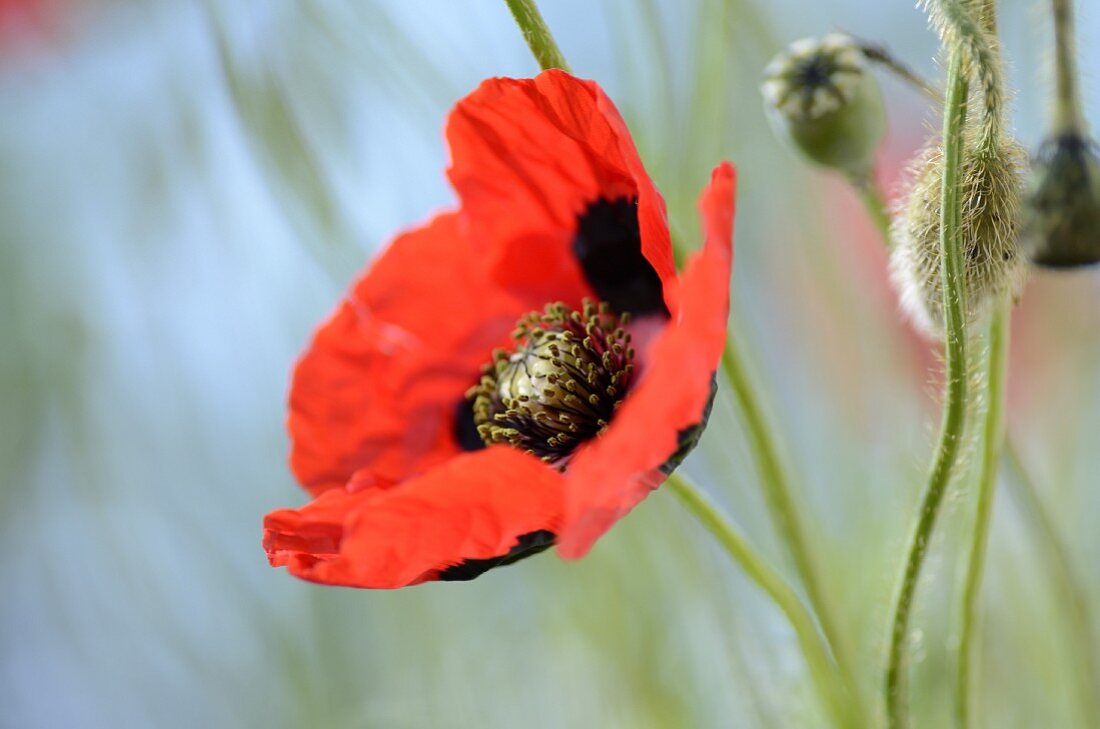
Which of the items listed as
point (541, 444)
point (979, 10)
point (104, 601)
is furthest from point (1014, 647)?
point (104, 601)

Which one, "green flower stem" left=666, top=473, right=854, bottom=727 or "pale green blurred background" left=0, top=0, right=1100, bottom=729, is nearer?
"green flower stem" left=666, top=473, right=854, bottom=727

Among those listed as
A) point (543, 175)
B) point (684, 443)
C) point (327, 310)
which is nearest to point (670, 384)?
point (684, 443)

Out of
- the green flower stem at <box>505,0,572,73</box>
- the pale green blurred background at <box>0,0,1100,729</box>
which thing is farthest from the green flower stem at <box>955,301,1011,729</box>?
the green flower stem at <box>505,0,572,73</box>

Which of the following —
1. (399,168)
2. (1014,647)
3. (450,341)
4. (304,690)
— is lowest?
(1014,647)

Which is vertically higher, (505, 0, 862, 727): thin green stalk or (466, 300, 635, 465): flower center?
(466, 300, 635, 465): flower center

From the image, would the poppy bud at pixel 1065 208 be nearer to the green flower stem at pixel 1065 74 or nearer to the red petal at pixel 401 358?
the green flower stem at pixel 1065 74

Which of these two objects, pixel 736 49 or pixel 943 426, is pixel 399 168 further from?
pixel 943 426

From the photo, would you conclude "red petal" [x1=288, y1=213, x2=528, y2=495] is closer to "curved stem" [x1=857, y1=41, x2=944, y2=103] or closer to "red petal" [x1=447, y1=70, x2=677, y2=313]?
"red petal" [x1=447, y1=70, x2=677, y2=313]
